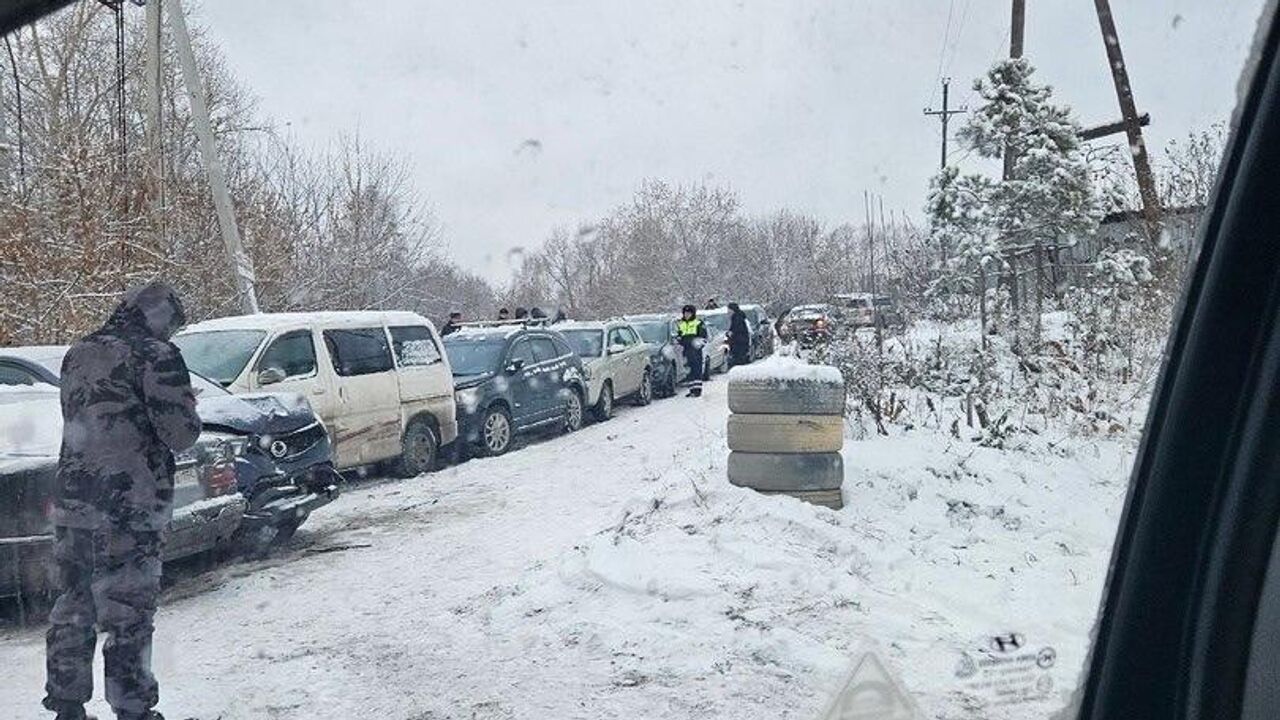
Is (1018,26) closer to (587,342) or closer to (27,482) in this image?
(27,482)

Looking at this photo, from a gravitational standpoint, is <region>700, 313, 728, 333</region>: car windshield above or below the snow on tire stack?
above

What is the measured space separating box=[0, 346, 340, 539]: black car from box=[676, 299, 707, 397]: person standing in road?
40.6 ft

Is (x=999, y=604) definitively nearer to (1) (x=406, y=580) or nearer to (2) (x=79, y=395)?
(1) (x=406, y=580)

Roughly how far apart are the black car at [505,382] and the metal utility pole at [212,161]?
7.10m

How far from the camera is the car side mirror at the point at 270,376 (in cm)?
476

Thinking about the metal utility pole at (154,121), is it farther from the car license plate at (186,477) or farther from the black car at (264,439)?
the car license plate at (186,477)

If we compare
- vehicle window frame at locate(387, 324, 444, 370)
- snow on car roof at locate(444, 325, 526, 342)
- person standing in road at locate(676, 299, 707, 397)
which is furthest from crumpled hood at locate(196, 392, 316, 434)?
person standing in road at locate(676, 299, 707, 397)

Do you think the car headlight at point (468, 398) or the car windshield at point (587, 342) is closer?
the car headlight at point (468, 398)

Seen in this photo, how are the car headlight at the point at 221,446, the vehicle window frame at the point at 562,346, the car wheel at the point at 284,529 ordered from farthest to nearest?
the vehicle window frame at the point at 562,346 → the car wheel at the point at 284,529 → the car headlight at the point at 221,446

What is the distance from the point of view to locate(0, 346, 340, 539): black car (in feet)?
9.88

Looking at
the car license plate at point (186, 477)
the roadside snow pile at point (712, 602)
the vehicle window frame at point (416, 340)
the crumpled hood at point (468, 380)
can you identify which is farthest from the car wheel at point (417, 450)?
the car license plate at point (186, 477)

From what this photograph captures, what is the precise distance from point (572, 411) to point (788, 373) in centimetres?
790

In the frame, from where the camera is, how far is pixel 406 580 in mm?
6051

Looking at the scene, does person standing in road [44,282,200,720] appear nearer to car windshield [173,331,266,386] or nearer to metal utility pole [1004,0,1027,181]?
car windshield [173,331,266,386]
